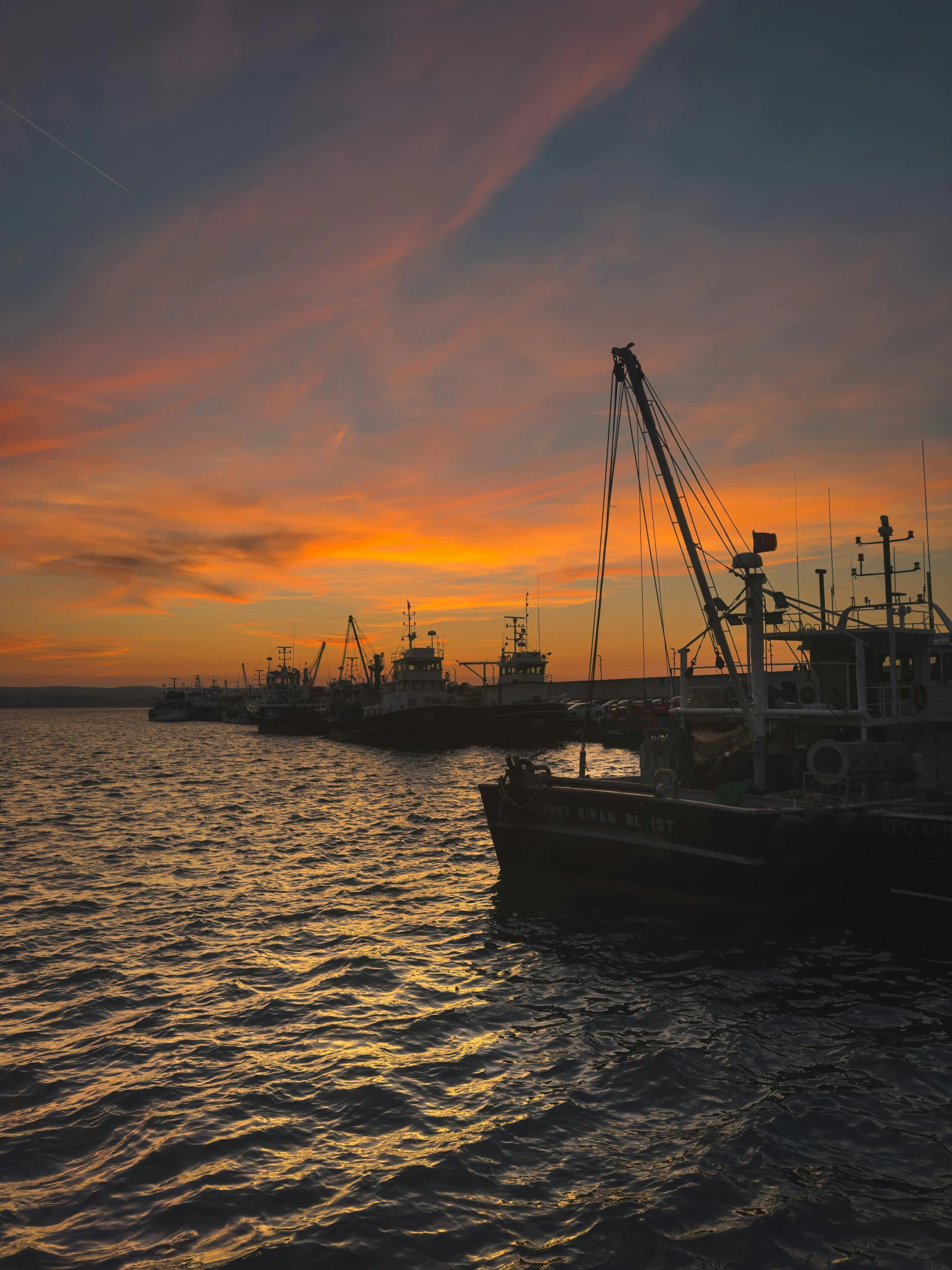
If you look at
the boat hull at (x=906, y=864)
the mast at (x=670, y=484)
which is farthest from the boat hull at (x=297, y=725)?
the boat hull at (x=906, y=864)

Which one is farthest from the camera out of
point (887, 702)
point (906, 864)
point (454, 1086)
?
point (887, 702)

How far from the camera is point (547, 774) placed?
20219 mm

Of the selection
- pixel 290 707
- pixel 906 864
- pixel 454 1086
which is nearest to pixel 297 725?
pixel 290 707

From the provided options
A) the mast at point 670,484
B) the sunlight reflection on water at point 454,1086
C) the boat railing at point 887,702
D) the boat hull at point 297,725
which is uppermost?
the mast at point 670,484

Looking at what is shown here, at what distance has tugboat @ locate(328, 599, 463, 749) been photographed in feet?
236

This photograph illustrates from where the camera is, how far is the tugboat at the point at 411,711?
72.0m

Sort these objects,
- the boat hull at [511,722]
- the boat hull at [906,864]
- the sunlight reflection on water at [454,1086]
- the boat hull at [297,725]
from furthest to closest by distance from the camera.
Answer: the boat hull at [297,725] → the boat hull at [511,722] → the boat hull at [906,864] → the sunlight reflection on water at [454,1086]

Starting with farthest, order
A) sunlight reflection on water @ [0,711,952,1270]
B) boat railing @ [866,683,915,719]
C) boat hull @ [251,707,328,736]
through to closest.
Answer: boat hull @ [251,707,328,736], boat railing @ [866,683,915,719], sunlight reflection on water @ [0,711,952,1270]

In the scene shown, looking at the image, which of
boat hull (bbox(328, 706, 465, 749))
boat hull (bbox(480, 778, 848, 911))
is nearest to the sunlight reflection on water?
boat hull (bbox(480, 778, 848, 911))

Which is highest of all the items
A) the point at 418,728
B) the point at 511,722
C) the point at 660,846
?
the point at 511,722

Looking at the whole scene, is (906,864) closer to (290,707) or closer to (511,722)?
(511,722)

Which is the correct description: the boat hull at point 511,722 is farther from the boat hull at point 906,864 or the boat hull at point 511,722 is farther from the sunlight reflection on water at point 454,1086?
the boat hull at point 906,864

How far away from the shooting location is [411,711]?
7219cm

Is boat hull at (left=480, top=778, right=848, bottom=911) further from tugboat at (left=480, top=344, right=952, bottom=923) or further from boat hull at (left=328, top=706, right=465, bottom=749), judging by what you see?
boat hull at (left=328, top=706, right=465, bottom=749)
